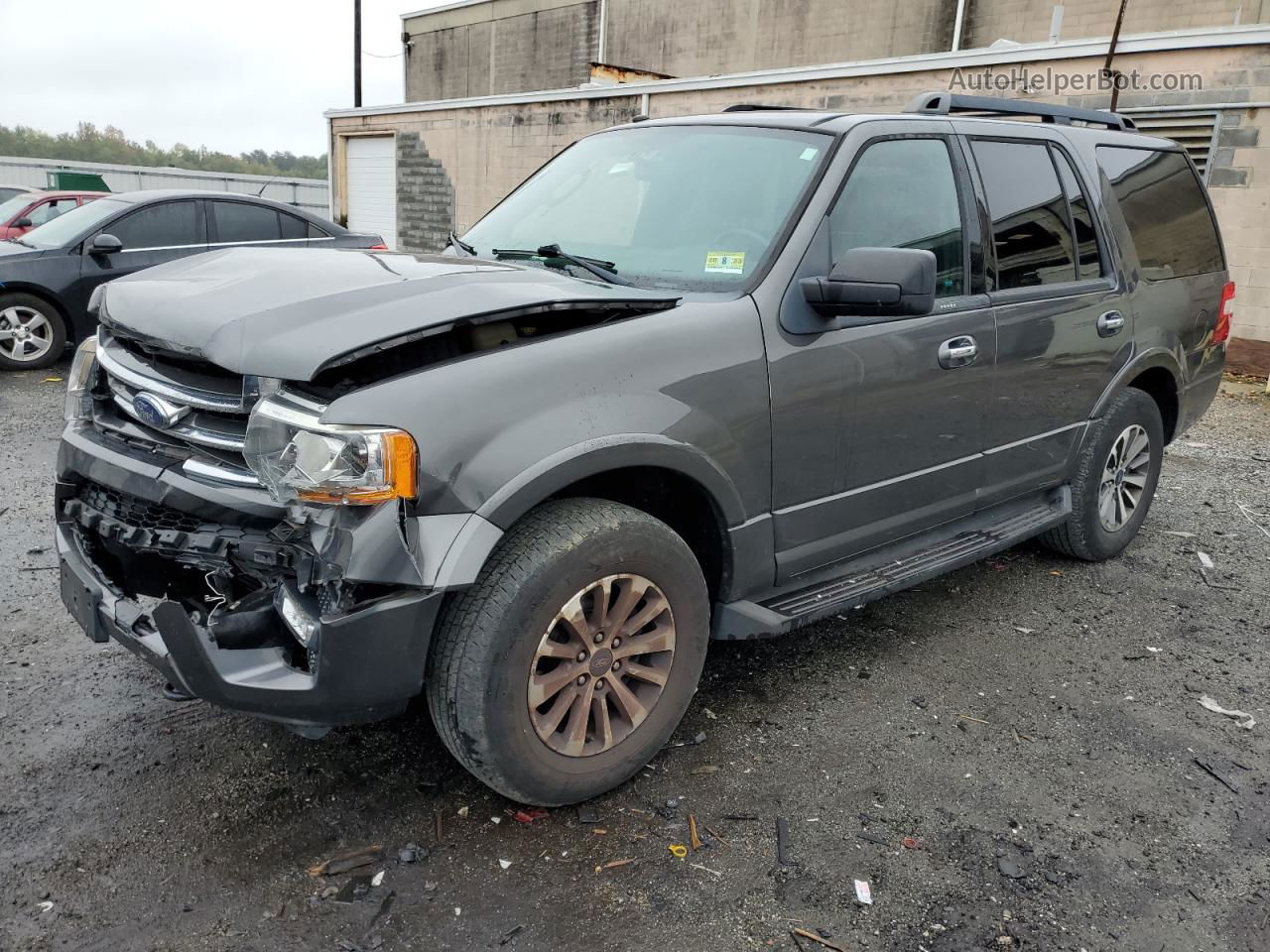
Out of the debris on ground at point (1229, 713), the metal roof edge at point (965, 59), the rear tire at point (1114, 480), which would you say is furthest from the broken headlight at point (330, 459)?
the metal roof edge at point (965, 59)

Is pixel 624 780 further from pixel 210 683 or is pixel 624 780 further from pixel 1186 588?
pixel 1186 588

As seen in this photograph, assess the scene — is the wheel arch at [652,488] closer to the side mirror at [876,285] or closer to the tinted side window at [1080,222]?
the side mirror at [876,285]

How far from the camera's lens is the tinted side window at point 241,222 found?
918 cm

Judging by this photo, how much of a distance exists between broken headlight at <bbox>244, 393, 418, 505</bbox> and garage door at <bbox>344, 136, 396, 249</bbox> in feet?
63.6

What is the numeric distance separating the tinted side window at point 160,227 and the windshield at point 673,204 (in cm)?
625

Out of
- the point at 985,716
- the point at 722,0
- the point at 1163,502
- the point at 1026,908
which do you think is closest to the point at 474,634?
the point at 1026,908

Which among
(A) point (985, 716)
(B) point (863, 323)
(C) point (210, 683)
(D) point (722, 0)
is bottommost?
(A) point (985, 716)

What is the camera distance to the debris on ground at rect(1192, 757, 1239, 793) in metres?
3.02

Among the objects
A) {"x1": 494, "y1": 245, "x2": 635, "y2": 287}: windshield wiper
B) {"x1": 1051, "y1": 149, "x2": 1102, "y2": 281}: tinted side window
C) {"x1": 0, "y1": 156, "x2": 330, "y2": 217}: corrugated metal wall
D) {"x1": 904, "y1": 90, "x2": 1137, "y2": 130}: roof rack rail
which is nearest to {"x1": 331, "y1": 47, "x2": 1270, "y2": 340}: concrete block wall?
{"x1": 904, "y1": 90, "x2": 1137, "y2": 130}: roof rack rail

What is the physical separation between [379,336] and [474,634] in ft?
2.48

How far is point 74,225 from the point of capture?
8.88 m

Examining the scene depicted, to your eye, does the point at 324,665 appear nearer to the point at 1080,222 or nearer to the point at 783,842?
the point at 783,842

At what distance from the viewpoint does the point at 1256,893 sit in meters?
2.53

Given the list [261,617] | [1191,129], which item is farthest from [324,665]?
[1191,129]
